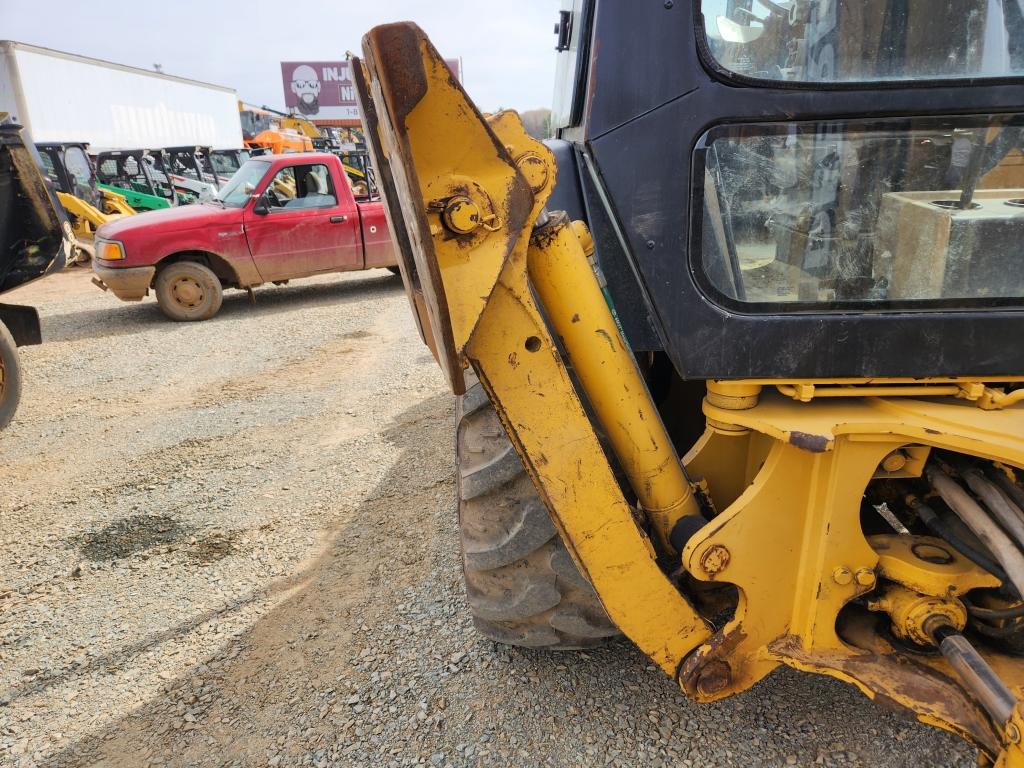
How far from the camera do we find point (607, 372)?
5.40 feet

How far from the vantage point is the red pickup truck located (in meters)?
7.56

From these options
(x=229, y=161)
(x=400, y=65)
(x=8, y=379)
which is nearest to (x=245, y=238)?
(x=8, y=379)

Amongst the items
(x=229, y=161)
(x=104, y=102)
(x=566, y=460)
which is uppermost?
(x=104, y=102)

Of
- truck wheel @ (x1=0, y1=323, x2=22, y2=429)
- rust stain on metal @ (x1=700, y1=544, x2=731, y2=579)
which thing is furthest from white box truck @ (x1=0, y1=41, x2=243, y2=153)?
rust stain on metal @ (x1=700, y1=544, x2=731, y2=579)

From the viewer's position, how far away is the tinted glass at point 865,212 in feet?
4.66

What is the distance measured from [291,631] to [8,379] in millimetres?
3353

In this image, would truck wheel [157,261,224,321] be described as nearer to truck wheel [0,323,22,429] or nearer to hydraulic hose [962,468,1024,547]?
truck wheel [0,323,22,429]

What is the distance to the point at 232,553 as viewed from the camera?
3182 millimetres

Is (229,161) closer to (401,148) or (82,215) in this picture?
(82,215)

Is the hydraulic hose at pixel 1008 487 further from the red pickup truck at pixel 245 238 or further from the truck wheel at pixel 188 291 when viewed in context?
the truck wheel at pixel 188 291

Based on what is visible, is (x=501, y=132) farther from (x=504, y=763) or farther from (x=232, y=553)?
(x=232, y=553)

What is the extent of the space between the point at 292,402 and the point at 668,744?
12.8 feet

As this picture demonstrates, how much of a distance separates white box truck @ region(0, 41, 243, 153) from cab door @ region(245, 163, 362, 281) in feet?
28.8

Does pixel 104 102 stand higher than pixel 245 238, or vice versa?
pixel 104 102
